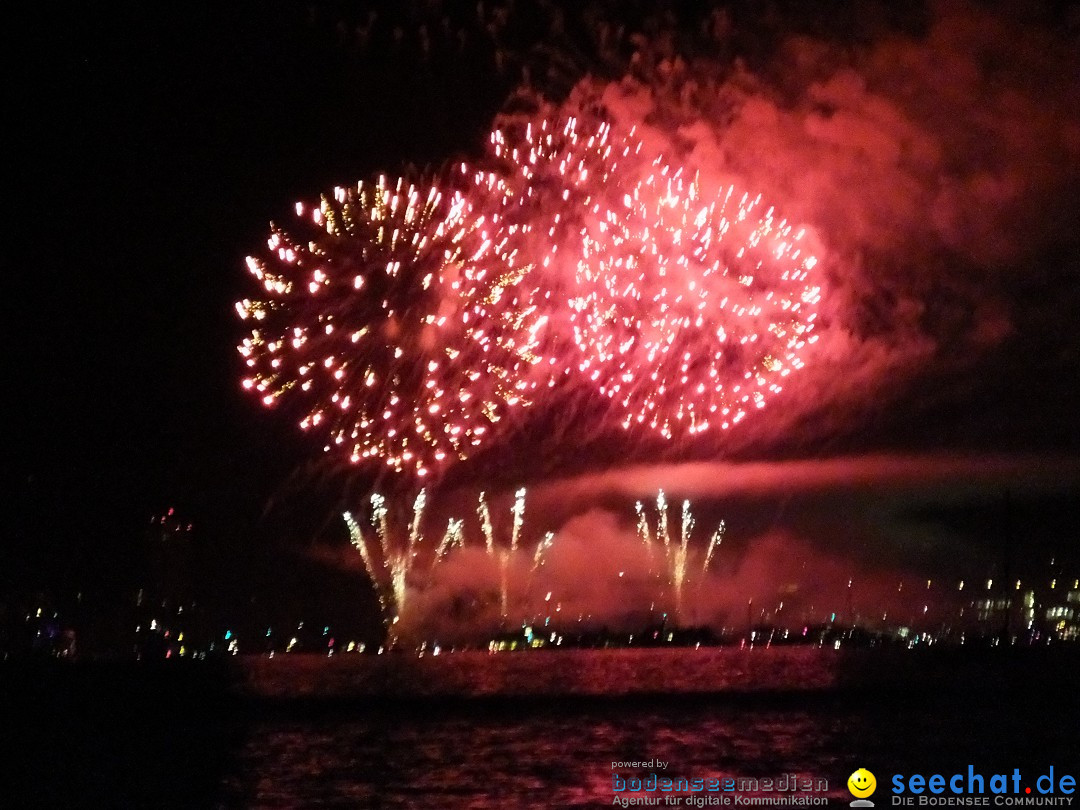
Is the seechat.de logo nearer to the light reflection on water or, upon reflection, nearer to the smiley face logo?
the smiley face logo

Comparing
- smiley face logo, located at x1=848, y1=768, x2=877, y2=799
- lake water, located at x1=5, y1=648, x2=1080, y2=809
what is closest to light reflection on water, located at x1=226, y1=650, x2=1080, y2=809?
lake water, located at x1=5, y1=648, x2=1080, y2=809

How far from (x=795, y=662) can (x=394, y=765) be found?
199 ft

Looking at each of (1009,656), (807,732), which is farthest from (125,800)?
(1009,656)

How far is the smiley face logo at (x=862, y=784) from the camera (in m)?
15.6

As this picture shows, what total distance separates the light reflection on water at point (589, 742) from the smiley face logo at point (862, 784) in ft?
0.85

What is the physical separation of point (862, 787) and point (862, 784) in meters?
0.16

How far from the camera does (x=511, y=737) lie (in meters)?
27.0

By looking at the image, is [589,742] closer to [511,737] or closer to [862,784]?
[511,737]

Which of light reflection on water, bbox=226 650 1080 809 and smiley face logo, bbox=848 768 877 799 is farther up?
smiley face logo, bbox=848 768 877 799

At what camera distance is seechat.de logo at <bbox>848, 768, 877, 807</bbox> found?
15047 mm

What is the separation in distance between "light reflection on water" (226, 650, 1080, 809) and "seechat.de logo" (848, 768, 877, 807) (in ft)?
0.89

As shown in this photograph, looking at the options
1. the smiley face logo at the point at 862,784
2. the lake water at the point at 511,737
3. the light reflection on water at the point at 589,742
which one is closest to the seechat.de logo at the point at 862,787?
the smiley face logo at the point at 862,784

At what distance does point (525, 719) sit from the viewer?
33.8 m

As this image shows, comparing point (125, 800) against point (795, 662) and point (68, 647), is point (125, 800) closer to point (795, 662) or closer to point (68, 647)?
point (68, 647)
